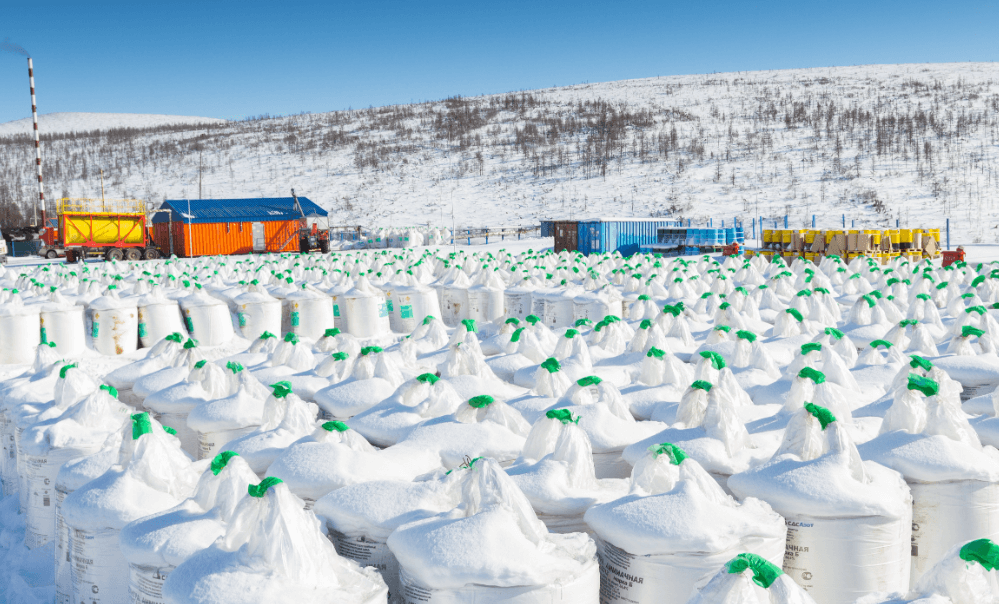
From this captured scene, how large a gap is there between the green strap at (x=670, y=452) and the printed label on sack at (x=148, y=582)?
203 centimetres

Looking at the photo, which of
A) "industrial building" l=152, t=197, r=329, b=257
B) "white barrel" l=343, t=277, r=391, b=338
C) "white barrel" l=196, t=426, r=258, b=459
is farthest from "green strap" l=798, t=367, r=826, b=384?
"industrial building" l=152, t=197, r=329, b=257

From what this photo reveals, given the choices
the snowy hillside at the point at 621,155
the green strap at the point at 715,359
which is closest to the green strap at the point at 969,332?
the green strap at the point at 715,359

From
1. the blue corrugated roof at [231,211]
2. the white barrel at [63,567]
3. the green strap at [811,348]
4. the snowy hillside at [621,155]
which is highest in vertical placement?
the snowy hillside at [621,155]

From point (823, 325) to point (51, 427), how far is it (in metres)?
7.28

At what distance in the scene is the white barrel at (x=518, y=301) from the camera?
11.7 meters

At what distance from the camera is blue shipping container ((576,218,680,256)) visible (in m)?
24.6

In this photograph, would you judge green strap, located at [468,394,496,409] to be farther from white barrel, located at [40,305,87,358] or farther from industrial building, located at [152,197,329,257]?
industrial building, located at [152,197,329,257]

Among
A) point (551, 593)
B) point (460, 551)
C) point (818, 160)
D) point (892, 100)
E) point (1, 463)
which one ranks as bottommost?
point (1, 463)

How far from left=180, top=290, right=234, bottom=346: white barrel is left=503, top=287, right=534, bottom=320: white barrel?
4.23 meters

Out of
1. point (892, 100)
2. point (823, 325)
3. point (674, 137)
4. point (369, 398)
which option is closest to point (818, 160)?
point (674, 137)

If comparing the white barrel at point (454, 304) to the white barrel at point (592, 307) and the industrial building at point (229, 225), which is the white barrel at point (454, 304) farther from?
the industrial building at point (229, 225)

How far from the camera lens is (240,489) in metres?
3.17

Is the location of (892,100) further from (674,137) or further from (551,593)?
(551,593)

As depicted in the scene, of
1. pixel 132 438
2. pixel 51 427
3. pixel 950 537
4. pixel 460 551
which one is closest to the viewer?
pixel 460 551
